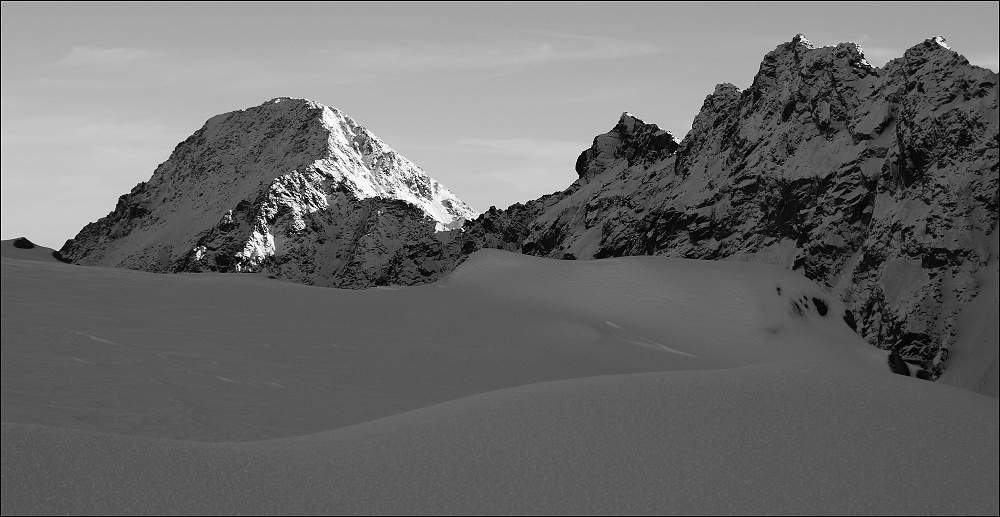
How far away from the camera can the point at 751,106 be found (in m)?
156

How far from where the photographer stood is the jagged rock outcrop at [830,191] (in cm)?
11700

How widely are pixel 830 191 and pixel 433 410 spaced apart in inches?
5508

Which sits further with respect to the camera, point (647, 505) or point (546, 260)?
point (546, 260)

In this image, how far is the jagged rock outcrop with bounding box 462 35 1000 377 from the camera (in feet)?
384

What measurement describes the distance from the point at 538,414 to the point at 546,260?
15.1m

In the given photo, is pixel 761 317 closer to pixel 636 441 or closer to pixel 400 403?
pixel 400 403

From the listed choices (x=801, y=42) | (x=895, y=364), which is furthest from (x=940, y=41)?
(x=895, y=364)

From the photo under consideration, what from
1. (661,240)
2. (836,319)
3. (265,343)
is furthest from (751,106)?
(265,343)

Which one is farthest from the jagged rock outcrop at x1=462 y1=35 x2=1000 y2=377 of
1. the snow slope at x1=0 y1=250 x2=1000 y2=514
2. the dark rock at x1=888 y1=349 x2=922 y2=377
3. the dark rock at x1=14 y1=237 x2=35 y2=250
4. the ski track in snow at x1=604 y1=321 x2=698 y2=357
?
the dark rock at x1=14 y1=237 x2=35 y2=250

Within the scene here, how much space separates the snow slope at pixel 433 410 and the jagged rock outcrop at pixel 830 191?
91977mm

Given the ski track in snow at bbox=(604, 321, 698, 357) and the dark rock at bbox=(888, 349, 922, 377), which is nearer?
the ski track in snow at bbox=(604, 321, 698, 357)

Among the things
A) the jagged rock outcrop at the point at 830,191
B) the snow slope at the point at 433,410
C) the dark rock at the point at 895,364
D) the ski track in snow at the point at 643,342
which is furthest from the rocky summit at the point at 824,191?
the snow slope at the point at 433,410

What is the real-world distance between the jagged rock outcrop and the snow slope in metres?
92.0

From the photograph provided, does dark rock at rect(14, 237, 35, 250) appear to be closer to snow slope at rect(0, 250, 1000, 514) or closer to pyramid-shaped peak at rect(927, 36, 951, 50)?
snow slope at rect(0, 250, 1000, 514)
